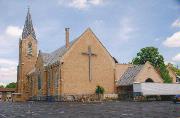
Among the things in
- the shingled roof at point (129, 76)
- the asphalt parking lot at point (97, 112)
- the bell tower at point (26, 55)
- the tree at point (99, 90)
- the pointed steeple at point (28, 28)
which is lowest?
the asphalt parking lot at point (97, 112)

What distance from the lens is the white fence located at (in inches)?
2089

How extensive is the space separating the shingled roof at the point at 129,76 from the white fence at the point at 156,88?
18.5 feet

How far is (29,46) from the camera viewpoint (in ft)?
300

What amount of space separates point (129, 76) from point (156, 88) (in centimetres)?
1002

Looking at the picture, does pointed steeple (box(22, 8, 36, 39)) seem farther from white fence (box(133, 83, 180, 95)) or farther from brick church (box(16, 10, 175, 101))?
white fence (box(133, 83, 180, 95))

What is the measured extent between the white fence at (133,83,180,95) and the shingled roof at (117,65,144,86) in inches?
222

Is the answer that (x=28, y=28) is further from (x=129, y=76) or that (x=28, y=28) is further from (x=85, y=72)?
(x=129, y=76)

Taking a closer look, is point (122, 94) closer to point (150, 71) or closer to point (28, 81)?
point (150, 71)

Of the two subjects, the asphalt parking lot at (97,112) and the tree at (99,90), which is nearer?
the asphalt parking lot at (97,112)

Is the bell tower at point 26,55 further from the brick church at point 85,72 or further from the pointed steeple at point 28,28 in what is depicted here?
the brick church at point 85,72

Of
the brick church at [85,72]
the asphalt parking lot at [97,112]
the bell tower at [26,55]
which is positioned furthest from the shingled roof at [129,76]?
the bell tower at [26,55]

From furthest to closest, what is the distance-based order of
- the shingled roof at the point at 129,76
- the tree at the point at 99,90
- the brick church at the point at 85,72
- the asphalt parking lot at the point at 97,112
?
the shingled roof at the point at 129,76 → the tree at the point at 99,90 → the brick church at the point at 85,72 → the asphalt parking lot at the point at 97,112

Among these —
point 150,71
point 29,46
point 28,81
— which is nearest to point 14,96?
point 28,81

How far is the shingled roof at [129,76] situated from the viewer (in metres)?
61.0
